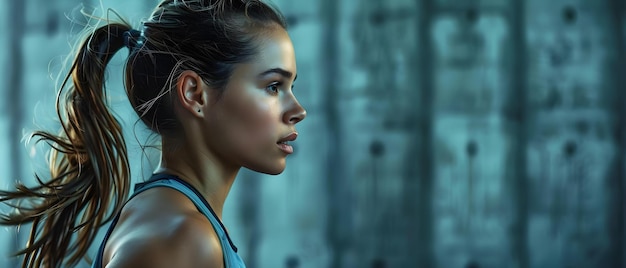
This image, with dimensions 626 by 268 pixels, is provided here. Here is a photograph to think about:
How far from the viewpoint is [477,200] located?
290 cm

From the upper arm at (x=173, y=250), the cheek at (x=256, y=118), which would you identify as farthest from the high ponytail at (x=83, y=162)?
the upper arm at (x=173, y=250)

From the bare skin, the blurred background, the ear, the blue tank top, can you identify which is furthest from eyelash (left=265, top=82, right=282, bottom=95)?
the blurred background

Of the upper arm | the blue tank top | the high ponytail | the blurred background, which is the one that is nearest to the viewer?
the upper arm

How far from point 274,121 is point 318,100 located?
155cm

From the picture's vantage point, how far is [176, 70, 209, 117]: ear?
1374 millimetres

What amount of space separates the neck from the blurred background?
60.3 inches

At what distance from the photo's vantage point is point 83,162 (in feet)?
5.07

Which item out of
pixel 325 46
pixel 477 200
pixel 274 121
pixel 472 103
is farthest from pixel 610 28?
pixel 274 121

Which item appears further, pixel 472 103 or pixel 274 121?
pixel 472 103

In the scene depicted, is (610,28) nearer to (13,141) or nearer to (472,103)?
(472,103)

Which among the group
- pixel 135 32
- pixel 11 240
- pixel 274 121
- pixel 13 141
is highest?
pixel 135 32

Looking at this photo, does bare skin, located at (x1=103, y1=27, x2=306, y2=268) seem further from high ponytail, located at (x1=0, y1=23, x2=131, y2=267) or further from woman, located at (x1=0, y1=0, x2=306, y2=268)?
high ponytail, located at (x1=0, y1=23, x2=131, y2=267)

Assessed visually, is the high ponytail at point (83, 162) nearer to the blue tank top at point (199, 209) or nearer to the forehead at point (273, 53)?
the blue tank top at point (199, 209)

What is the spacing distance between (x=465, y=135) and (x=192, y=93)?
1683 mm
